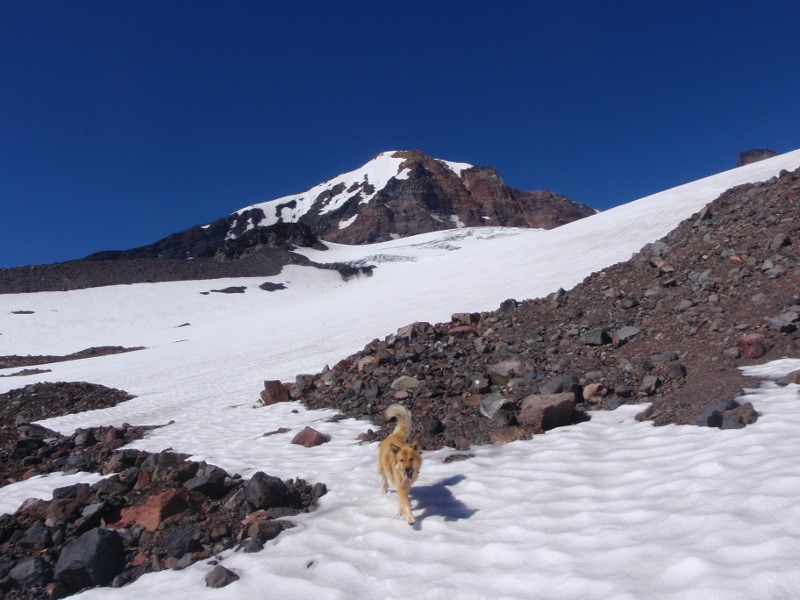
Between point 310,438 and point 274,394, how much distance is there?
11.4 feet

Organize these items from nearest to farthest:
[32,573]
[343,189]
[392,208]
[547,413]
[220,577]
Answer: [220,577], [32,573], [547,413], [392,208], [343,189]

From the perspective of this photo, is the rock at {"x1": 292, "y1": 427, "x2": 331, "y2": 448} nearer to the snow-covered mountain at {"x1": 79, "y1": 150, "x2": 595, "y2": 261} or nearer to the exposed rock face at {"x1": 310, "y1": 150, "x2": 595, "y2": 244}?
the snow-covered mountain at {"x1": 79, "y1": 150, "x2": 595, "y2": 261}

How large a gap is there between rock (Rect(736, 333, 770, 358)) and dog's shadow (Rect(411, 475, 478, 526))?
399 centimetres

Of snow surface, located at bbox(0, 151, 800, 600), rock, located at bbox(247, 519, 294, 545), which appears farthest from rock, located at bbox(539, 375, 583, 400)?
rock, located at bbox(247, 519, 294, 545)

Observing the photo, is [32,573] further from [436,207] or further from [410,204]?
[436,207]

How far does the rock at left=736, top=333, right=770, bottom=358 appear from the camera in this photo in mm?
6520

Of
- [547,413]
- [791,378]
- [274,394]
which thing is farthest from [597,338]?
[274,394]

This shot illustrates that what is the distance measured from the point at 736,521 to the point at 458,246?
6256cm

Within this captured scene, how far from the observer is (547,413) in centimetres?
620

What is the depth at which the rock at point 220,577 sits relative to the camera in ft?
12.3

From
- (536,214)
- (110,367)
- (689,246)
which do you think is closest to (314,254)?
(110,367)

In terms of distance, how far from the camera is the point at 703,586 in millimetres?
2875

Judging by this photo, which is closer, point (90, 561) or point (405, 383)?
point (90, 561)

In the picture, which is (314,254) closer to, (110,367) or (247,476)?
(110,367)
